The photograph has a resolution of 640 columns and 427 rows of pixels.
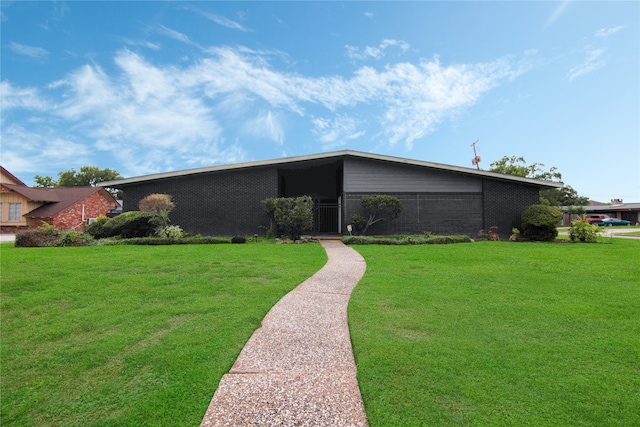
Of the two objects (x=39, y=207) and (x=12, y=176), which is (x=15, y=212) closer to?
(x=39, y=207)

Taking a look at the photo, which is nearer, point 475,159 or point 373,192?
point 373,192

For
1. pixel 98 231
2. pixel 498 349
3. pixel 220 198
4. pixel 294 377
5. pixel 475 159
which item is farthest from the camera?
pixel 475 159

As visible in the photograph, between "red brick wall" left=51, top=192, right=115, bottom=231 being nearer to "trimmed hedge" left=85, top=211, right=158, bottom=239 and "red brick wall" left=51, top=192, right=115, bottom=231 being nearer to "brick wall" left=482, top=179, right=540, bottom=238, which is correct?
"trimmed hedge" left=85, top=211, right=158, bottom=239

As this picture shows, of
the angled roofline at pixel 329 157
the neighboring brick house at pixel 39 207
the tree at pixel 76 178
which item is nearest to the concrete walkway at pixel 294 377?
the angled roofline at pixel 329 157

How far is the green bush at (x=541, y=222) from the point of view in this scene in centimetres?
1424

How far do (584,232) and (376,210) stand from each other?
9231 mm

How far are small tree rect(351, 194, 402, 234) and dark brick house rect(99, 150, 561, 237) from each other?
453mm

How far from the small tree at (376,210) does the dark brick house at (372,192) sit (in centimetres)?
45

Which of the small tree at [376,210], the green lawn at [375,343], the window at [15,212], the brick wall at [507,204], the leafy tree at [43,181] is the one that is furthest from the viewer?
the leafy tree at [43,181]

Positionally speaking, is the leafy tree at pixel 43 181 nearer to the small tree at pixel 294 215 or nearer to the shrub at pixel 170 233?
the shrub at pixel 170 233

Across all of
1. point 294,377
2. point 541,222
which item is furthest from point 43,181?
point 541,222

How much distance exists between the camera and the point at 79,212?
26.0 meters

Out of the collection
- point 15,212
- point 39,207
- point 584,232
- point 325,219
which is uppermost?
point 39,207

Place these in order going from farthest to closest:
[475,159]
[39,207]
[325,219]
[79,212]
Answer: [475,159], [79,212], [39,207], [325,219]
